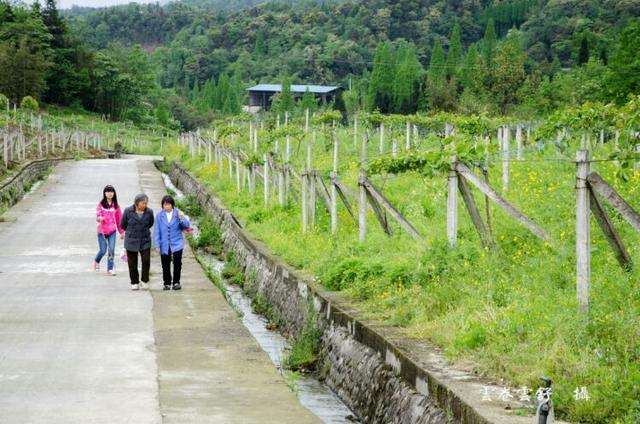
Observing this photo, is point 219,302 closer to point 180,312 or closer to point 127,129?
point 180,312

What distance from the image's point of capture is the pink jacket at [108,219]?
18.6 m

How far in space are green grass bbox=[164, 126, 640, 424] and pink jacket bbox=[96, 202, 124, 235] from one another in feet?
9.50

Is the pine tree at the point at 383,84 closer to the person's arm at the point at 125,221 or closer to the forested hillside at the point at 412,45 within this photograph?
the forested hillside at the point at 412,45

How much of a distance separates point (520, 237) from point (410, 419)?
176 inches

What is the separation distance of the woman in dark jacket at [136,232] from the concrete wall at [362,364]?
82.6 inches

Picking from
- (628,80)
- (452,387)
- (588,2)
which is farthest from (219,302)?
(588,2)

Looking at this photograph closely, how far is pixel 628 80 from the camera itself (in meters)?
54.1

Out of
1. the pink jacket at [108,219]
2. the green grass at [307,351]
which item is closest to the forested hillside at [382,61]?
the pink jacket at [108,219]

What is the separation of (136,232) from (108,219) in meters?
2.19

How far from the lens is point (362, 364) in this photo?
10.7 metres

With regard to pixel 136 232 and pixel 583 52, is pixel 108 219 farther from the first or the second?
pixel 583 52

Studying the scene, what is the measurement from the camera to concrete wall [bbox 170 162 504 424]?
8.23 m

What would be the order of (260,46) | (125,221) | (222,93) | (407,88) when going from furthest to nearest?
(260,46) < (222,93) < (407,88) < (125,221)

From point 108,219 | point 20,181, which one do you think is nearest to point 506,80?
point 20,181
